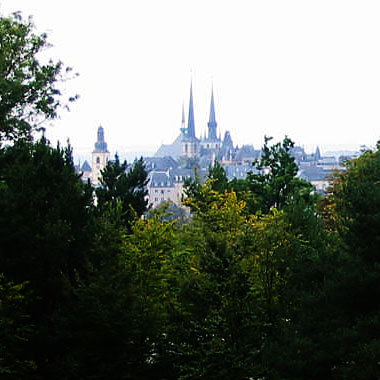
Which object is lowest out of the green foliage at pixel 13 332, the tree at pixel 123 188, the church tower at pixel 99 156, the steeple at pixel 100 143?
the green foliage at pixel 13 332

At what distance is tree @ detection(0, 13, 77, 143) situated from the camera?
84.2 feet

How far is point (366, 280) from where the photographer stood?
16.9 meters

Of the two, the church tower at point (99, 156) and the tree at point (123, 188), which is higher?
the church tower at point (99, 156)

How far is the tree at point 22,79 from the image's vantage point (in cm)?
2566

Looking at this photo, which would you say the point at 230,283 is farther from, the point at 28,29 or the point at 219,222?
the point at 28,29

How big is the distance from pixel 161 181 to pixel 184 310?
15526cm

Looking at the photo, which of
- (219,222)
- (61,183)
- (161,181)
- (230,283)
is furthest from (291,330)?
(161,181)

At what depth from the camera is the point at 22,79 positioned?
2669 cm

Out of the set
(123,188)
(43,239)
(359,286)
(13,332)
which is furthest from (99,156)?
(359,286)

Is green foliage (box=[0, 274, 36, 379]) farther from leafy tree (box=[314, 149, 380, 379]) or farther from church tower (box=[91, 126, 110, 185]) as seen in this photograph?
church tower (box=[91, 126, 110, 185])

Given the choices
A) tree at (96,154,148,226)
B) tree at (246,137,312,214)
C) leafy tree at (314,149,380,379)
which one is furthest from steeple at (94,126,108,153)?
leafy tree at (314,149,380,379)

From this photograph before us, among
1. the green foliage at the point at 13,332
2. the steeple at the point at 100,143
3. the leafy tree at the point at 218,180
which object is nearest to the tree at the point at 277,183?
the leafy tree at the point at 218,180

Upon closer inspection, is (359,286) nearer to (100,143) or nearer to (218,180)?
(218,180)

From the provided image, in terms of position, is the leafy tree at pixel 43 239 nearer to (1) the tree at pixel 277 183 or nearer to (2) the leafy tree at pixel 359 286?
(2) the leafy tree at pixel 359 286
